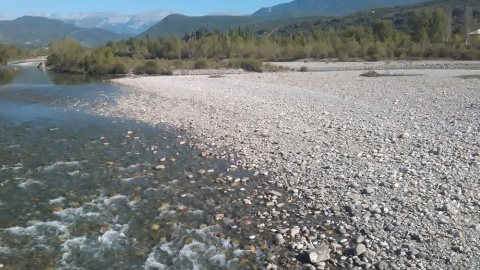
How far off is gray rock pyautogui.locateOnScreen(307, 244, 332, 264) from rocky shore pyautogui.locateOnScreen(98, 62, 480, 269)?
0.05 ft

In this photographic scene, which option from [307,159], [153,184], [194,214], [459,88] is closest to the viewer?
[194,214]

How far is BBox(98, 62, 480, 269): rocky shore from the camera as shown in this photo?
19.6ft

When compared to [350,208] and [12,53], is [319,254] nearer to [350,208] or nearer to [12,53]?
[350,208]

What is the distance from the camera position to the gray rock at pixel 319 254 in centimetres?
577

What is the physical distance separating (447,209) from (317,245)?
2.58m

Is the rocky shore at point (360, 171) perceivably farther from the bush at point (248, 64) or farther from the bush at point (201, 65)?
the bush at point (201, 65)

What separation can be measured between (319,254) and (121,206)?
14.6ft

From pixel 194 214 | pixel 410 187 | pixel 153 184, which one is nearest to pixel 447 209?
pixel 410 187

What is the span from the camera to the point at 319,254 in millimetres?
5852

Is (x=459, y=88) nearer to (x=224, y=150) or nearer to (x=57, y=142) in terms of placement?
(x=224, y=150)

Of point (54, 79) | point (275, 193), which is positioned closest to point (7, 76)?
point (54, 79)

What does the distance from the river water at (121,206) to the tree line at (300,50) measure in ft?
125

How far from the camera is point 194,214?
766 cm

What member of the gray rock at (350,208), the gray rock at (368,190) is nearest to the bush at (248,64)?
the gray rock at (368,190)
